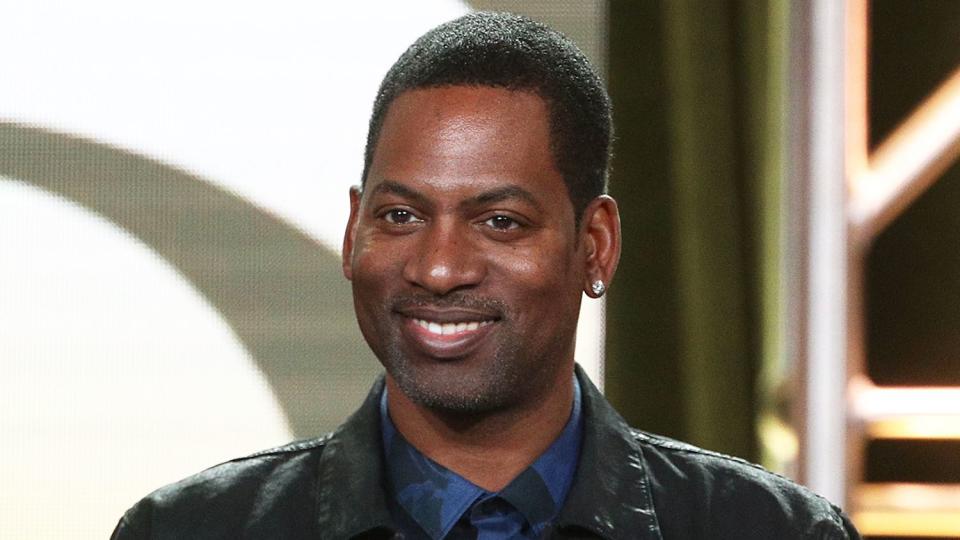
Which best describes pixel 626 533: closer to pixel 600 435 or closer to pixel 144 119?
pixel 600 435

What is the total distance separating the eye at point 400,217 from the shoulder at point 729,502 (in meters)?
0.30

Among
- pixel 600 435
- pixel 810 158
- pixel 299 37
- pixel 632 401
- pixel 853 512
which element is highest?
pixel 299 37

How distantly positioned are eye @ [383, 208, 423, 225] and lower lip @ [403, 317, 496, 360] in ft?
0.27

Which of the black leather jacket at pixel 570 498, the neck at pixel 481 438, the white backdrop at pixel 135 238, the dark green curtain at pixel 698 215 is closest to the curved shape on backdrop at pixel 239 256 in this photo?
the white backdrop at pixel 135 238

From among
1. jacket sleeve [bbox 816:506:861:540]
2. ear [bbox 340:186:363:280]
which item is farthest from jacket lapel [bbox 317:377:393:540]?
jacket sleeve [bbox 816:506:861:540]

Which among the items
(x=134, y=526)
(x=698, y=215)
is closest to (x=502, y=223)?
(x=134, y=526)

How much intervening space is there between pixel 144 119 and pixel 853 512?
1021 mm

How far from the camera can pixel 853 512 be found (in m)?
1.86

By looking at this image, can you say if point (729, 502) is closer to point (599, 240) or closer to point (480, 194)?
point (599, 240)

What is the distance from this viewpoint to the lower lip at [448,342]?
111cm

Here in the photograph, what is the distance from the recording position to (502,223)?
44.9 inches

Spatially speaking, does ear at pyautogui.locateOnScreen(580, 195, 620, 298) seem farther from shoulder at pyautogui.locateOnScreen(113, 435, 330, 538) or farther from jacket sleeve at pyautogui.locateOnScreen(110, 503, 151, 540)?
jacket sleeve at pyautogui.locateOnScreen(110, 503, 151, 540)

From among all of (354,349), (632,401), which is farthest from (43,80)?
(632,401)

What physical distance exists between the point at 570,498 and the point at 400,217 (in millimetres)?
261
